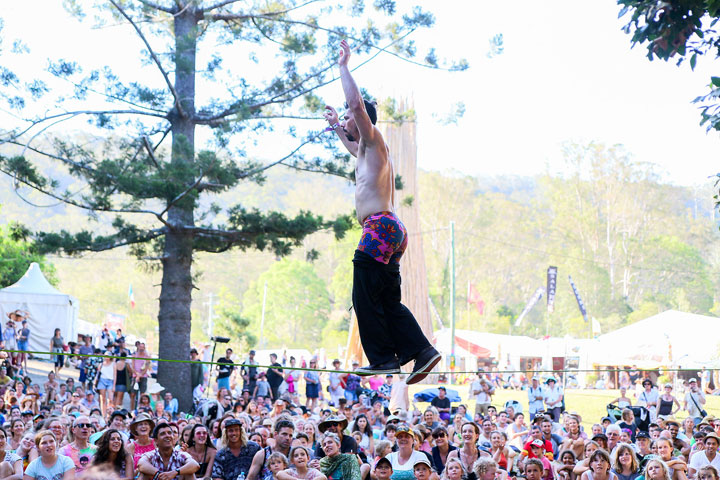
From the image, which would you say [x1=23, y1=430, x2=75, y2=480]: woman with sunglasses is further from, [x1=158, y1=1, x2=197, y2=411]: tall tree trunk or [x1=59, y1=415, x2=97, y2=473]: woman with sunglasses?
[x1=158, y1=1, x2=197, y2=411]: tall tree trunk

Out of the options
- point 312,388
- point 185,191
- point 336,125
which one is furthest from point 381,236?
point 312,388

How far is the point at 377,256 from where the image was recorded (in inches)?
199

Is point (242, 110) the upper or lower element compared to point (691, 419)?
upper

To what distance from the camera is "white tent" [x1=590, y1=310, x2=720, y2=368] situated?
25.7 metres

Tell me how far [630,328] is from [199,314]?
6690cm

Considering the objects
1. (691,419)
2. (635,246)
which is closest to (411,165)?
(691,419)

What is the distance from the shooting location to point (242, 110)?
1536 centimetres

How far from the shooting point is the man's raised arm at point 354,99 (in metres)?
4.76

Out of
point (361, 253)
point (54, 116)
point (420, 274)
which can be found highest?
point (54, 116)

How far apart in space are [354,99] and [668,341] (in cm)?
2217

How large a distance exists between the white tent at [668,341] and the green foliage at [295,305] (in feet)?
133

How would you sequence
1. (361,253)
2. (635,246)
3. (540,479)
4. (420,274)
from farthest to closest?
1. (635,246)
2. (420,274)
3. (540,479)
4. (361,253)

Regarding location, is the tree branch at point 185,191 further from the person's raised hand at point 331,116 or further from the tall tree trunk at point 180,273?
the person's raised hand at point 331,116

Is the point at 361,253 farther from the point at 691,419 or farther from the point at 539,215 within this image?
the point at 539,215
